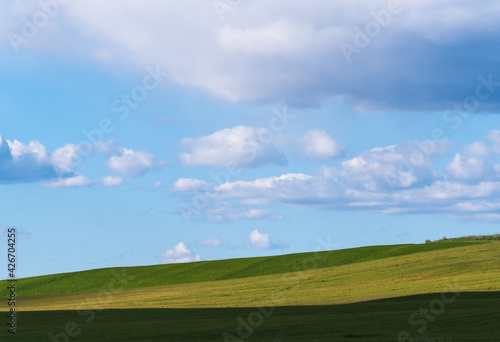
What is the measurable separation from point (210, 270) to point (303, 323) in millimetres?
51049

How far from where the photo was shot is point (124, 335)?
109 feet

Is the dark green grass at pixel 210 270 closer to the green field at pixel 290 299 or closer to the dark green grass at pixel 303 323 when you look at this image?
the green field at pixel 290 299

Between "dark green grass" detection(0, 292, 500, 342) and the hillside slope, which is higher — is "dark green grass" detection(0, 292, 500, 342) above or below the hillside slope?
below

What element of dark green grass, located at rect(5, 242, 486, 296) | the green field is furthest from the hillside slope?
dark green grass, located at rect(5, 242, 486, 296)

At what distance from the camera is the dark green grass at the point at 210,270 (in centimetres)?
7906

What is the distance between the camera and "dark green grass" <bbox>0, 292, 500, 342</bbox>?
30.2 m

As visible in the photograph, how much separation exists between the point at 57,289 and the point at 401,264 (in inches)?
1671

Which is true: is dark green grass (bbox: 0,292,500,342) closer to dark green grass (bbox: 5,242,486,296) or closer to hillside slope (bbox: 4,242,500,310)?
hillside slope (bbox: 4,242,500,310)

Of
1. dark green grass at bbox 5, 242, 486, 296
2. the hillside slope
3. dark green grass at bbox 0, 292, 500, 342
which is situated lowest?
dark green grass at bbox 0, 292, 500, 342

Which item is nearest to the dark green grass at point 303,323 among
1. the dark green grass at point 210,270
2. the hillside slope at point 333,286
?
the hillside slope at point 333,286

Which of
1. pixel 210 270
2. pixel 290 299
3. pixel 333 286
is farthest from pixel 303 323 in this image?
pixel 210 270

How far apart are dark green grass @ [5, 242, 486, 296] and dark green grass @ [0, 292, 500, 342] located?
110 ft

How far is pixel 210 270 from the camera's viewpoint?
84938 mm

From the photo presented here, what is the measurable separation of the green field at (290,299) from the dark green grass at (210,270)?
0.54ft
